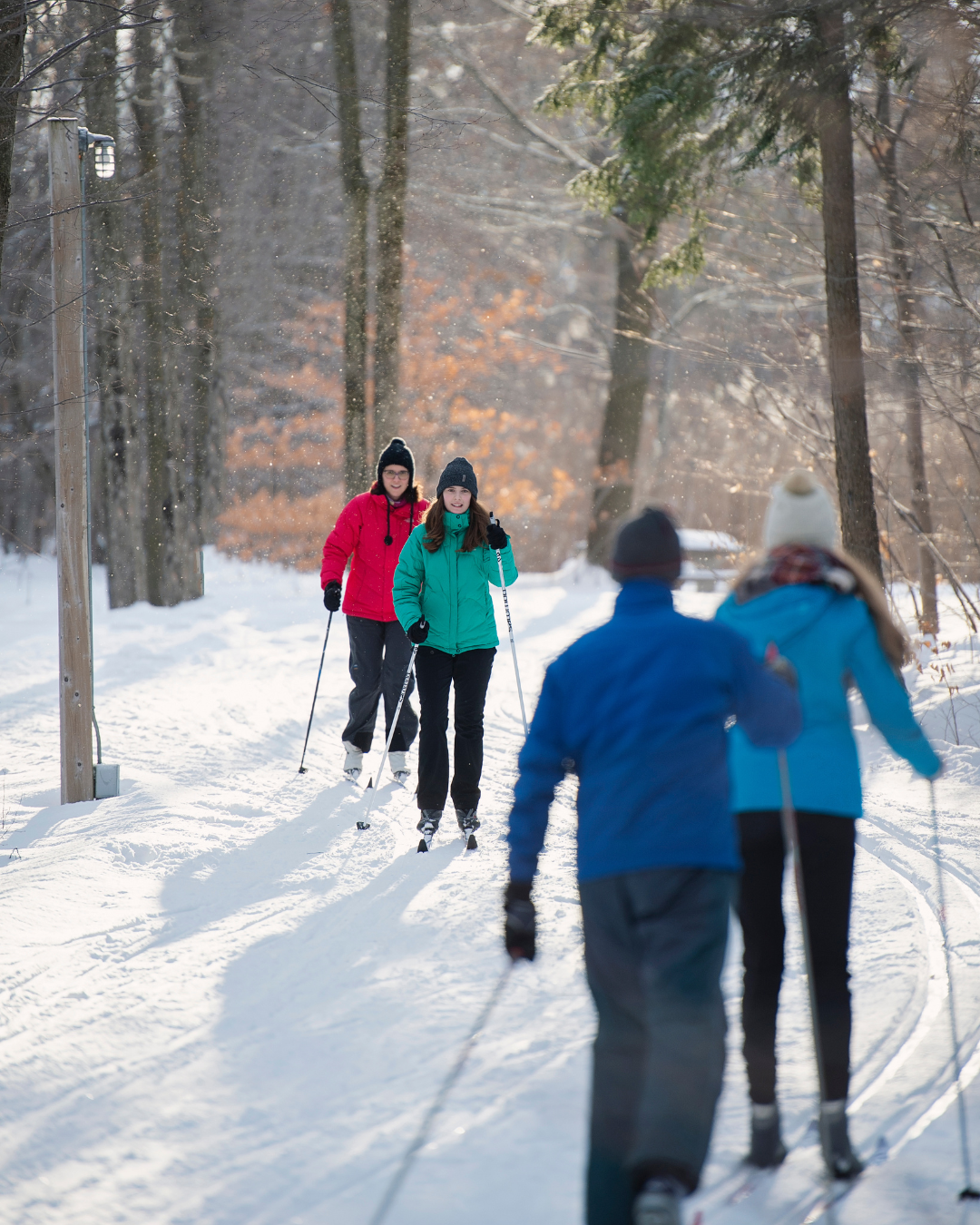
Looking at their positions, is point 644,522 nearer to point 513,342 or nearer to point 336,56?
point 336,56

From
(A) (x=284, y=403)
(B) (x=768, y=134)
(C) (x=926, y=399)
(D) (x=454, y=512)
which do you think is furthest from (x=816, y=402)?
(A) (x=284, y=403)

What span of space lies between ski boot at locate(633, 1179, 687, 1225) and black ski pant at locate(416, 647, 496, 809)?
4.03 meters

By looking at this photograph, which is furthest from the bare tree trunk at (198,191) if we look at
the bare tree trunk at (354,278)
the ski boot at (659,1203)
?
the ski boot at (659,1203)

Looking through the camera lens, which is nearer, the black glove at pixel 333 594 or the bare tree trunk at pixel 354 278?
the black glove at pixel 333 594

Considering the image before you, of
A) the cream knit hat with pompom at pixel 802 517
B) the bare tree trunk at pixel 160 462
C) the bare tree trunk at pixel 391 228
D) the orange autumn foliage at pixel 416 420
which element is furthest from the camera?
the orange autumn foliage at pixel 416 420

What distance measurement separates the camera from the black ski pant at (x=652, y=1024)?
242 cm

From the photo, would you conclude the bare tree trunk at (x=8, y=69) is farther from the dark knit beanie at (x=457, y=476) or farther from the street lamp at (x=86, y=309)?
the dark knit beanie at (x=457, y=476)

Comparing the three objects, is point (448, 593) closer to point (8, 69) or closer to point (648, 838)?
point (648, 838)

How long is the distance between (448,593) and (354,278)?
1159cm

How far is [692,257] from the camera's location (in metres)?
11.8

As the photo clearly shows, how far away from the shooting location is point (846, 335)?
10234 mm

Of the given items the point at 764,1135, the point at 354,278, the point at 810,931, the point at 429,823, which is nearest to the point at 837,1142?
the point at 764,1135

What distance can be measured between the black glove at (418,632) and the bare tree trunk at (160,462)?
1123 cm

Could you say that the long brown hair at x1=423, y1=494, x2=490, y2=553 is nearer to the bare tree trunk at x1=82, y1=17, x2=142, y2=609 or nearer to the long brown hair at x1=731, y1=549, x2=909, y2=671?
the long brown hair at x1=731, y1=549, x2=909, y2=671
